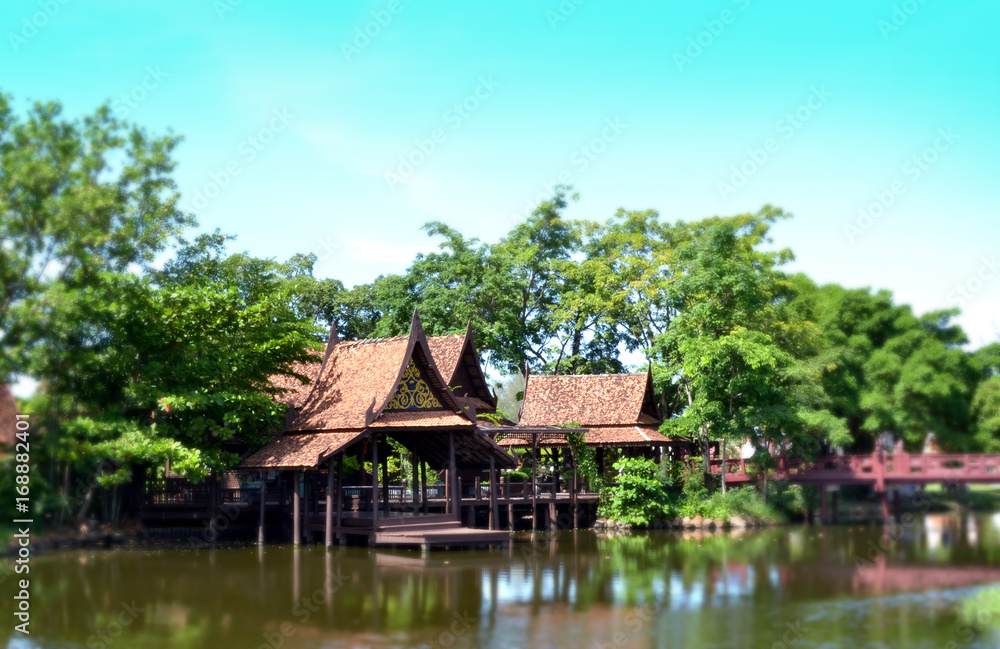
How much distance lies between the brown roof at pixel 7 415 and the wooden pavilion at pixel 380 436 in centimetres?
641

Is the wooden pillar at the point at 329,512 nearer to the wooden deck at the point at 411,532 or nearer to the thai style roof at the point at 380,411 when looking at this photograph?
the wooden deck at the point at 411,532

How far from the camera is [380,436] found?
32.8 metres

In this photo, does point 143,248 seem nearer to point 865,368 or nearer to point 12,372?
point 12,372

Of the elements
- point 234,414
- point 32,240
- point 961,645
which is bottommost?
point 961,645

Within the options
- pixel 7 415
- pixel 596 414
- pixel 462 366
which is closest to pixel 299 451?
pixel 7 415

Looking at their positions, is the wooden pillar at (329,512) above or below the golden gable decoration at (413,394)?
below

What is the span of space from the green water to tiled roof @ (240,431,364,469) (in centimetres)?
242

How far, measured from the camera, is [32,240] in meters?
22.6

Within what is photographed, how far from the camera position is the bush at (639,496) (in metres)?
35.3

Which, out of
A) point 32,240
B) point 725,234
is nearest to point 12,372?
point 32,240

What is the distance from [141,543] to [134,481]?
2555mm

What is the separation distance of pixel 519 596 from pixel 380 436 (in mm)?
14533

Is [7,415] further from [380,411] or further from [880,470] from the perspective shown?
[880,470]

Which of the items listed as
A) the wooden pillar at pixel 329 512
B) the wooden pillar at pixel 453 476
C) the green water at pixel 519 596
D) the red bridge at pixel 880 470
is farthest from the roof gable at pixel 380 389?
the red bridge at pixel 880 470
